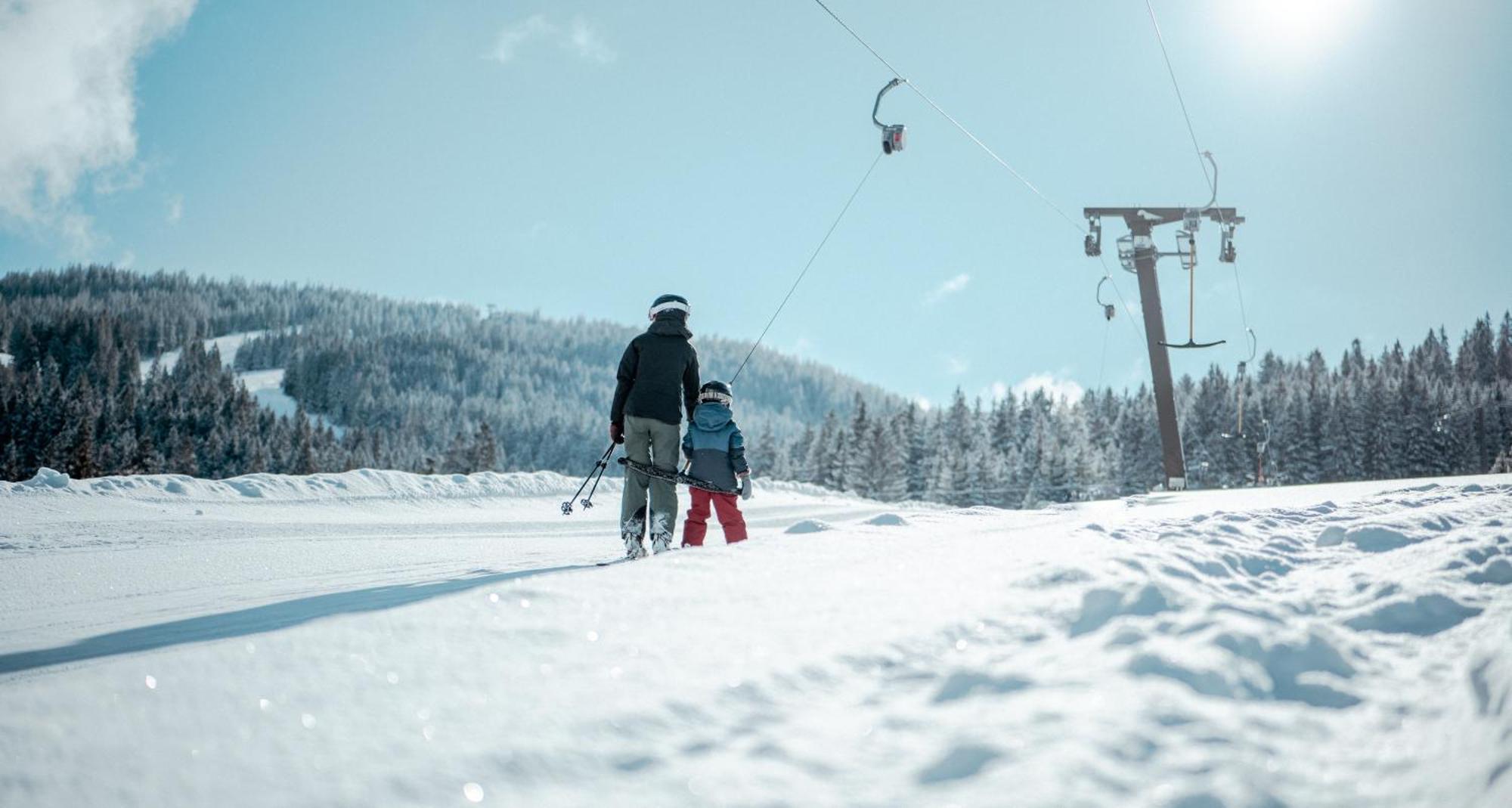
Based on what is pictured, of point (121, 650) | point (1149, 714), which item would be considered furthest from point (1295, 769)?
point (121, 650)

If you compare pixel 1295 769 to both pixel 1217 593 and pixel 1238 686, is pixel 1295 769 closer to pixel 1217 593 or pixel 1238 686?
pixel 1238 686

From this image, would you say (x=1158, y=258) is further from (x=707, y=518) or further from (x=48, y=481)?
(x=48, y=481)

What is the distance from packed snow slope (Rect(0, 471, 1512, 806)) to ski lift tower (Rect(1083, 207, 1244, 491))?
37.4 ft

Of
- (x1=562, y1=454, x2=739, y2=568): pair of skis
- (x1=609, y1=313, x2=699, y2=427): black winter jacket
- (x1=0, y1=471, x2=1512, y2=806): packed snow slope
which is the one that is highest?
(x1=609, y1=313, x2=699, y2=427): black winter jacket

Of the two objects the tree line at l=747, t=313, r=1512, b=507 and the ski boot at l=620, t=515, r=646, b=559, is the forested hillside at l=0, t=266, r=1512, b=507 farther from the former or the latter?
the ski boot at l=620, t=515, r=646, b=559

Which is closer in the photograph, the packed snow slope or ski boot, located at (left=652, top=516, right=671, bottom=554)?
the packed snow slope

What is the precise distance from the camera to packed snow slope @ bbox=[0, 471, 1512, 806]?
1344mm

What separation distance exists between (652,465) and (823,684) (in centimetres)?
369

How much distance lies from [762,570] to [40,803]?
7.48 ft

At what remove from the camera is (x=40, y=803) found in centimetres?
115

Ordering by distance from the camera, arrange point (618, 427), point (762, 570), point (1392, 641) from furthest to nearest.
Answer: point (618, 427), point (762, 570), point (1392, 641)

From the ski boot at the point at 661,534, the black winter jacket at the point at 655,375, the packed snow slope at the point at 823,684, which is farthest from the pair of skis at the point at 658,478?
the packed snow slope at the point at 823,684

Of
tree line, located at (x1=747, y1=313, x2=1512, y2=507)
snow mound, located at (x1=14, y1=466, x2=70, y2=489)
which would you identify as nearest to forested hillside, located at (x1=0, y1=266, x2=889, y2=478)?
tree line, located at (x1=747, y1=313, x2=1512, y2=507)

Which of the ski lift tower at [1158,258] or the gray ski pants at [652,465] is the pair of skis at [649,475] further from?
the ski lift tower at [1158,258]
